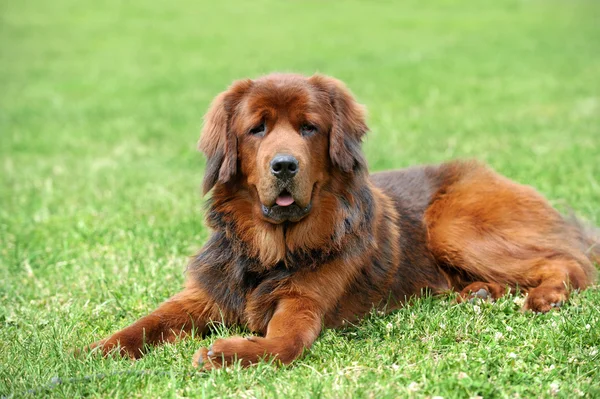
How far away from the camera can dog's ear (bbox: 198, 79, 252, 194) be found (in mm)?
4895

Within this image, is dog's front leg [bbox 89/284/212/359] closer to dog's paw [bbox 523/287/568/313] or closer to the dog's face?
the dog's face

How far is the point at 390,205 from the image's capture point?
5570 millimetres

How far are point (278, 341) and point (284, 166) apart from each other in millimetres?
987

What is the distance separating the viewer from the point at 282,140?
15.2ft

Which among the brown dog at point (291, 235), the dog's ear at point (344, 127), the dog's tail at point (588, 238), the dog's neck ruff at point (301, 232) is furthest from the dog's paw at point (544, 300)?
the dog's ear at point (344, 127)

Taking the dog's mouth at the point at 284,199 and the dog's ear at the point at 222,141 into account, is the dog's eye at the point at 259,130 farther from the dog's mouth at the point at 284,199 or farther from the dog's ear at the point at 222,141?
the dog's mouth at the point at 284,199

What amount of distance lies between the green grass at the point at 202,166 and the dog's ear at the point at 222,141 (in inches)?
38.8

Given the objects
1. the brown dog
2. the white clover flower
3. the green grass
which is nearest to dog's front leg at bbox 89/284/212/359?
the brown dog

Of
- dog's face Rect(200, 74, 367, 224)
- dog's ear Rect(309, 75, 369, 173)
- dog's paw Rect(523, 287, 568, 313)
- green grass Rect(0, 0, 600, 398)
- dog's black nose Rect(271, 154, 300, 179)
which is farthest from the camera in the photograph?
dog's paw Rect(523, 287, 568, 313)

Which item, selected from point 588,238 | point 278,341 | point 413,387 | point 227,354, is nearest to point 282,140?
point 278,341

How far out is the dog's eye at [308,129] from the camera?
190 inches

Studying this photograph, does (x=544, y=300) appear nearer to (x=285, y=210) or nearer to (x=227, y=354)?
(x=285, y=210)

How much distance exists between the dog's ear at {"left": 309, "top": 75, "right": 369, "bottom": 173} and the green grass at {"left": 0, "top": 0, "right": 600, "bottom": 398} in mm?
1049

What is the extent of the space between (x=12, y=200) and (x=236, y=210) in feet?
15.8
